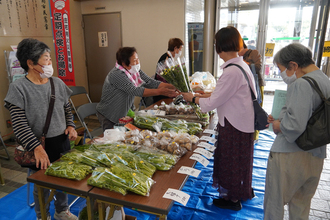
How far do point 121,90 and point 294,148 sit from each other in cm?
164

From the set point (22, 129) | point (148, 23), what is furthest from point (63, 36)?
point (22, 129)

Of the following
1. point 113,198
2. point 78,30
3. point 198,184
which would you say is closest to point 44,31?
point 78,30

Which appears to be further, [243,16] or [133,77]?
[243,16]

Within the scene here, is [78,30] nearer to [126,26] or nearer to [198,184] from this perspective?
[126,26]

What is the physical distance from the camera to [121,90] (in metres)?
2.39

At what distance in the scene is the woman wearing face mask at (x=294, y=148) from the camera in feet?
4.55

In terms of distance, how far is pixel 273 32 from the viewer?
5.45 meters

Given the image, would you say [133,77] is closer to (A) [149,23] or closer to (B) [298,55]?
(B) [298,55]

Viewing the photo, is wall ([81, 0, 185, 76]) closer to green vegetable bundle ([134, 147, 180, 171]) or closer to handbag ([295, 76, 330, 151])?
green vegetable bundle ([134, 147, 180, 171])

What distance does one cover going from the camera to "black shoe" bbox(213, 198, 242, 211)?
7.30 feet

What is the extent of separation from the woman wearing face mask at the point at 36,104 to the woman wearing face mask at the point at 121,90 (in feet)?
1.89

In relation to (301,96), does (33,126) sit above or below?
below

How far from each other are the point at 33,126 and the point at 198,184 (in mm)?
1846

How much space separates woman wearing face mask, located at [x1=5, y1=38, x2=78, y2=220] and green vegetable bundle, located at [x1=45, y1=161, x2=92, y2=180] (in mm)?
170
